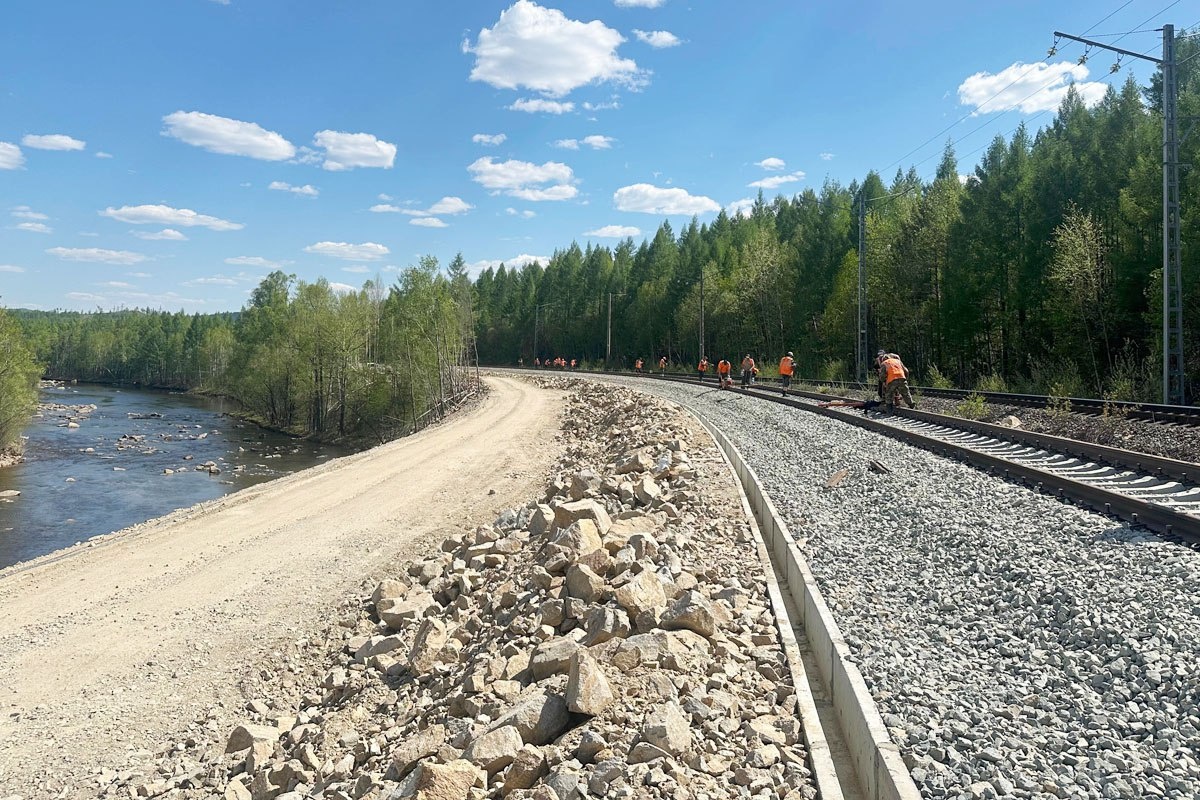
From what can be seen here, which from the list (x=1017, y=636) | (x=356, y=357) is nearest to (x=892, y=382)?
(x=1017, y=636)

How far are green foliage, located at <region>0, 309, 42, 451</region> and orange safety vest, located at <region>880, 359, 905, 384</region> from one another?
134 ft

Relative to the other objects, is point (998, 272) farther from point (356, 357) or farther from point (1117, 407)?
point (356, 357)

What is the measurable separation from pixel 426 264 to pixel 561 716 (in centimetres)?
5352

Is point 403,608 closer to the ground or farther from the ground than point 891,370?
closer to the ground

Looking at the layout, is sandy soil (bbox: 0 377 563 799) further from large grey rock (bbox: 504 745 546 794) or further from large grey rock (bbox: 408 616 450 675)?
large grey rock (bbox: 504 745 546 794)

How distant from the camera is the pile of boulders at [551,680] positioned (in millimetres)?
4094

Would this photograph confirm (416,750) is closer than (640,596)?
Yes

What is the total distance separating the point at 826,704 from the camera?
4.55 metres

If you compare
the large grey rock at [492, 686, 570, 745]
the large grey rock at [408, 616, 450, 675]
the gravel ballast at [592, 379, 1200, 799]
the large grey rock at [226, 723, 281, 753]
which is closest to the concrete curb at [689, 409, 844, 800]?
the gravel ballast at [592, 379, 1200, 799]

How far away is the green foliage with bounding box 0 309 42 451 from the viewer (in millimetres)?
37594

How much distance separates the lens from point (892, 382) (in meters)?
19.5

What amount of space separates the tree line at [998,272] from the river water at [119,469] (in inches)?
1073

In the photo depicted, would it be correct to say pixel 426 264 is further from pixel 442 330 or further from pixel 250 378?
pixel 250 378

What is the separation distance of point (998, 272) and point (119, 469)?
41047mm
